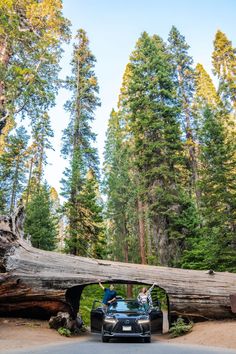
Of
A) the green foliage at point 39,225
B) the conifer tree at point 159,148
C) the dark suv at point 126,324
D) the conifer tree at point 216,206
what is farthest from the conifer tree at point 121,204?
the dark suv at point 126,324

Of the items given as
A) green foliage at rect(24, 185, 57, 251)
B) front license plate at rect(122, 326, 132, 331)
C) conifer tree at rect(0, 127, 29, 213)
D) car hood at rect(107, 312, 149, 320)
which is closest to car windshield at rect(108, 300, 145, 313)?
car hood at rect(107, 312, 149, 320)

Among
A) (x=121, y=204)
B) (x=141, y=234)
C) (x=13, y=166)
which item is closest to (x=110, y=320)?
(x=141, y=234)

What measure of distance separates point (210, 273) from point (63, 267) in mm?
5971

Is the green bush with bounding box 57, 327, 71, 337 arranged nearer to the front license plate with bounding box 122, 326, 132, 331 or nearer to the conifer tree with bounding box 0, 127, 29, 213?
the front license plate with bounding box 122, 326, 132, 331

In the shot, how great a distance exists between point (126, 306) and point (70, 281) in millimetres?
2416

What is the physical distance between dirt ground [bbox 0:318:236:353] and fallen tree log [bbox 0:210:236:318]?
1.74 feet

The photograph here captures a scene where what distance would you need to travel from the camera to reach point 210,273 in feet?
38.2

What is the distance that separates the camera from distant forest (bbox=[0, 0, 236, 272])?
54.1 feet

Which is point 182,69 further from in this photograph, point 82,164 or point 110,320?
point 110,320

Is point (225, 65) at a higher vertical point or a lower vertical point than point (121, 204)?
higher

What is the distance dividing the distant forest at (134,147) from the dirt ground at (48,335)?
A: 557 cm

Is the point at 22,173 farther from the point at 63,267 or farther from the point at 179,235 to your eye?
the point at 63,267

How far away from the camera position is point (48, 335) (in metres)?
9.45

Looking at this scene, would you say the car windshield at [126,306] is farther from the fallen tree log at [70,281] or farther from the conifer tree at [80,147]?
the conifer tree at [80,147]
